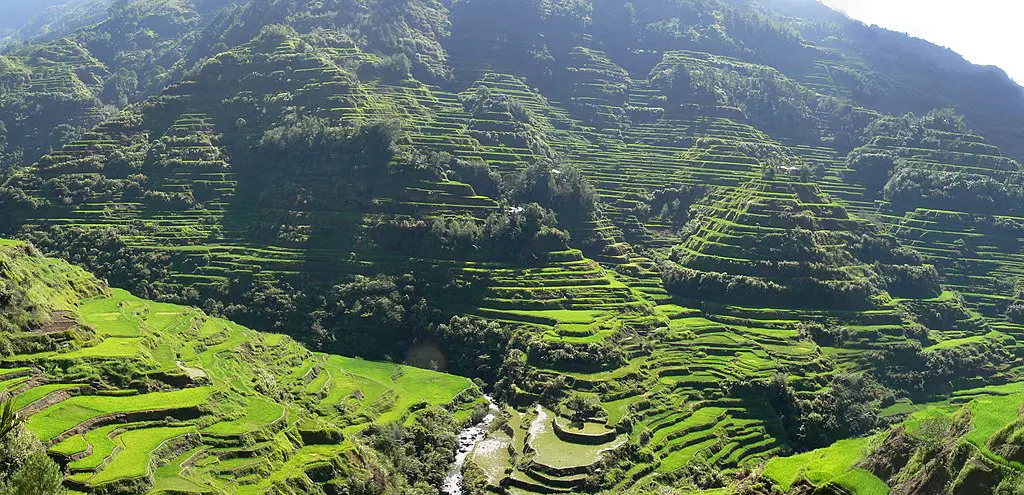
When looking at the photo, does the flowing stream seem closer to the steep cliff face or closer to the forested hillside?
the forested hillside

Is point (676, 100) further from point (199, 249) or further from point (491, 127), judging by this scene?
point (199, 249)

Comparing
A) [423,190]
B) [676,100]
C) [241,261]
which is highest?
[676,100]

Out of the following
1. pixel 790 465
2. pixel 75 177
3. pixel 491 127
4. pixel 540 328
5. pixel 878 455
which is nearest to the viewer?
pixel 878 455

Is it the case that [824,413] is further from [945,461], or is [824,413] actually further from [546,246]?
[945,461]

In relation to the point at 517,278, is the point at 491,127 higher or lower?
higher

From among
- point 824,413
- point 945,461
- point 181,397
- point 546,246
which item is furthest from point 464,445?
point 945,461

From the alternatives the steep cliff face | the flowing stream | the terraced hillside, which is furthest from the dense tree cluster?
the steep cliff face

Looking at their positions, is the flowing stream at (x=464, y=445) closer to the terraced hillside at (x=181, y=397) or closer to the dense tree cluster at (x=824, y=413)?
the terraced hillside at (x=181, y=397)

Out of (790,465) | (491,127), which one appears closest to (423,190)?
(491,127)
